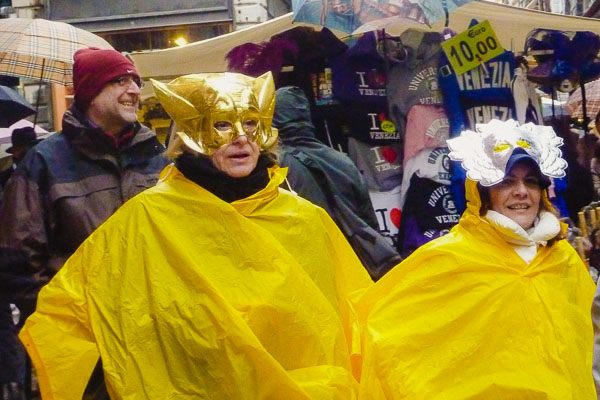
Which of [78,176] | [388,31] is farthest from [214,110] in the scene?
[388,31]

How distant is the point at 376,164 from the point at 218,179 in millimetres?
3214

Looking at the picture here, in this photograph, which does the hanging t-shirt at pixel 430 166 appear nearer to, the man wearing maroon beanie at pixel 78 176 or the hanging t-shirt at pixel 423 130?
the hanging t-shirt at pixel 423 130

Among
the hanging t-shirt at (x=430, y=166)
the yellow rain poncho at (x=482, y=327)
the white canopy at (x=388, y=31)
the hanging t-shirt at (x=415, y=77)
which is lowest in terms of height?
the yellow rain poncho at (x=482, y=327)

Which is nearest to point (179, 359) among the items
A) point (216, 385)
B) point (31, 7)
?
point (216, 385)

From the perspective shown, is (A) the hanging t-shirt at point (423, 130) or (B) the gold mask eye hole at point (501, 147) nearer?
(B) the gold mask eye hole at point (501, 147)

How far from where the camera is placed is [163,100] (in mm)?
4012

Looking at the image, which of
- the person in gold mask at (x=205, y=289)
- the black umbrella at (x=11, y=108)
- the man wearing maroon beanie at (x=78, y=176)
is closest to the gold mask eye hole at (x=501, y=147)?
the person in gold mask at (x=205, y=289)

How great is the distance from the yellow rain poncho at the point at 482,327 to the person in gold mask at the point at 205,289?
0.74 ft

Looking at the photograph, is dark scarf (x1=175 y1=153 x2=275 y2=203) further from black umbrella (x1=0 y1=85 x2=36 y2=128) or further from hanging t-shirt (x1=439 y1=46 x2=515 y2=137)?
black umbrella (x1=0 y1=85 x2=36 y2=128)

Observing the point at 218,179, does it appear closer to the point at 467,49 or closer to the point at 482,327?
the point at 482,327

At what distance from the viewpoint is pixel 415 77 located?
6.91 meters

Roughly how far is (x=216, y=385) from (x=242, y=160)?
886 millimetres

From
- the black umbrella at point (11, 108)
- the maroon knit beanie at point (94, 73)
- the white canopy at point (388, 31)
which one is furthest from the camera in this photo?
the black umbrella at point (11, 108)

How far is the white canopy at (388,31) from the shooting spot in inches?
280
